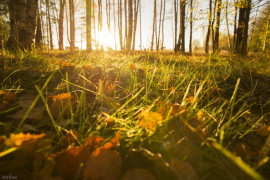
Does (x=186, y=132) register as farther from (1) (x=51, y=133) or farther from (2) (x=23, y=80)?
(2) (x=23, y=80)

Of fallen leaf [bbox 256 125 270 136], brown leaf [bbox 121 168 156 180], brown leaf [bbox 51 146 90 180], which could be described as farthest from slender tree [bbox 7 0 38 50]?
fallen leaf [bbox 256 125 270 136]

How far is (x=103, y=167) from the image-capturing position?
0.49m

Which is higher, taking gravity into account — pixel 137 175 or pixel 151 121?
pixel 151 121

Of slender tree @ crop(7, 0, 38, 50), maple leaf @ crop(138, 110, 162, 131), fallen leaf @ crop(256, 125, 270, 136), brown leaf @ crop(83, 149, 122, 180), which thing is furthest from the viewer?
slender tree @ crop(7, 0, 38, 50)

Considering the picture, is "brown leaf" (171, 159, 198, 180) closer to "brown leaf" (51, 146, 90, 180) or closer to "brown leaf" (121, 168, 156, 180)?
"brown leaf" (121, 168, 156, 180)

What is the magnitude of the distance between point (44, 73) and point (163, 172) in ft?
5.81

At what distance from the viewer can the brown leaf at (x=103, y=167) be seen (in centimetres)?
48

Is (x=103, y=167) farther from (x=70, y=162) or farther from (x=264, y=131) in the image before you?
(x=264, y=131)

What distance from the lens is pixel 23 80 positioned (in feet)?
5.16

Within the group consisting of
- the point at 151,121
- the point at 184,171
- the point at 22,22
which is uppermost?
the point at 22,22

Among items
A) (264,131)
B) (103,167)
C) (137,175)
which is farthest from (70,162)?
(264,131)

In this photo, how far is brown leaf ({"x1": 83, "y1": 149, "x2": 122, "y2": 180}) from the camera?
476 millimetres

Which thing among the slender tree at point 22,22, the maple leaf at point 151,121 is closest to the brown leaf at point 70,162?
the maple leaf at point 151,121

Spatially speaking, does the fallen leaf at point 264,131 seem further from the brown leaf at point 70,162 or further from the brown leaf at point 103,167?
the brown leaf at point 70,162
